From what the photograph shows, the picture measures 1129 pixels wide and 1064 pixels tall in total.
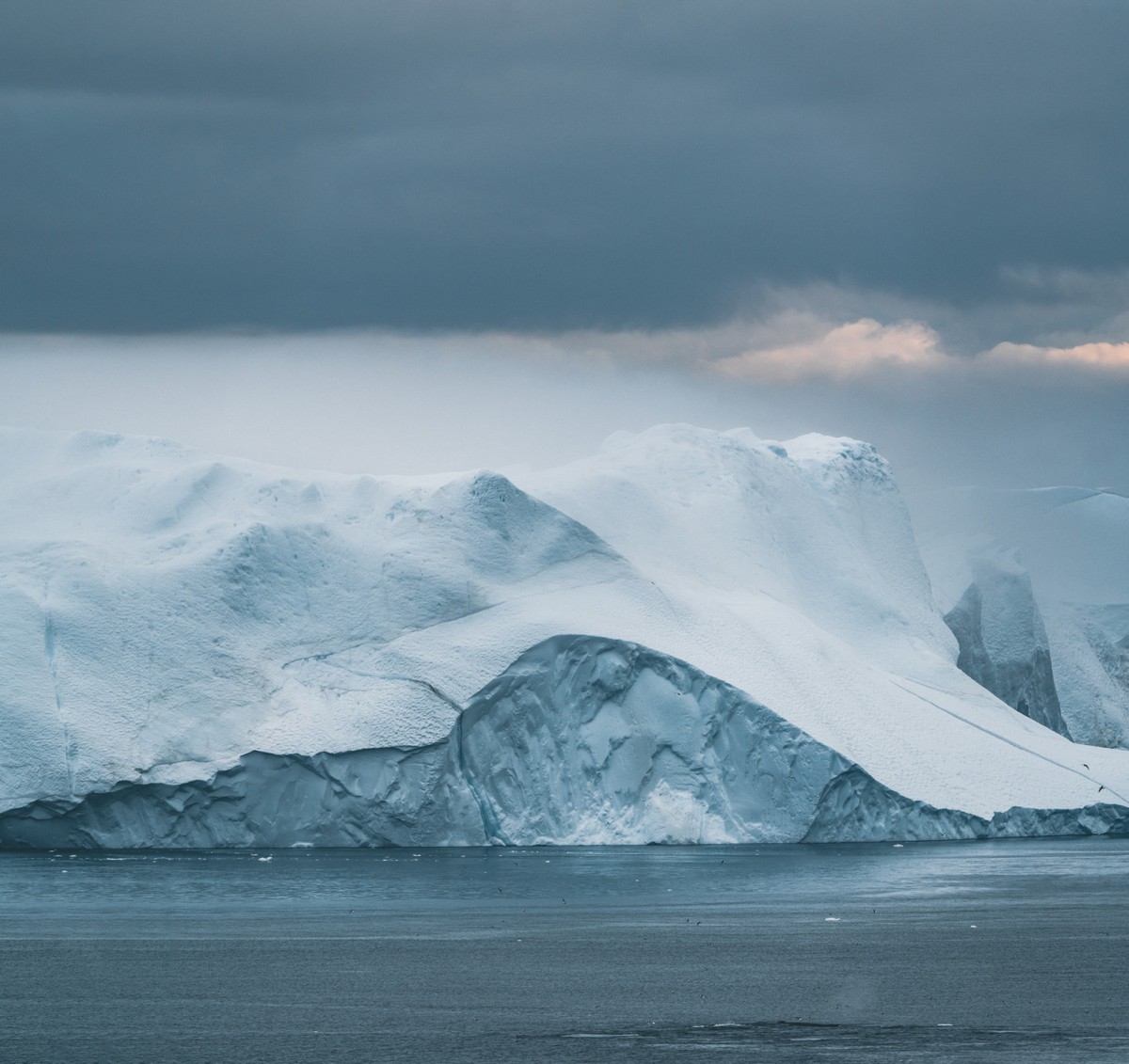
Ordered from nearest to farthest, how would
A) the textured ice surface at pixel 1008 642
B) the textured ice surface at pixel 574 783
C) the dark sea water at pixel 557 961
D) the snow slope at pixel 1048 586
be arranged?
1. the dark sea water at pixel 557 961
2. the textured ice surface at pixel 574 783
3. the textured ice surface at pixel 1008 642
4. the snow slope at pixel 1048 586

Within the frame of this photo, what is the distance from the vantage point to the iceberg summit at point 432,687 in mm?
40375

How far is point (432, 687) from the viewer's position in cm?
4216

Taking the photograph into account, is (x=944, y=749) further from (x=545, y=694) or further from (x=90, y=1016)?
(x=90, y=1016)

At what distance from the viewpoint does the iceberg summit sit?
1590 inches

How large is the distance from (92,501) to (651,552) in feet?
49.1

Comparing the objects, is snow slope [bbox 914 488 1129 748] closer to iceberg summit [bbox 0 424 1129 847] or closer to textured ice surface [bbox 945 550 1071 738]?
textured ice surface [bbox 945 550 1071 738]

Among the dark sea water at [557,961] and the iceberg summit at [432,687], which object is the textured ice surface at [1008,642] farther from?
the dark sea water at [557,961]

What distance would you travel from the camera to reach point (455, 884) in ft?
114

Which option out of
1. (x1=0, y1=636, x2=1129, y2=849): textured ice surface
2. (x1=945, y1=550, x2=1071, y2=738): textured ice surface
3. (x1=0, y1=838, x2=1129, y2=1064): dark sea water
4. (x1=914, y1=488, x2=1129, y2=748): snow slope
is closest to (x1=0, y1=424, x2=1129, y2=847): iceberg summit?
(x1=0, y1=636, x2=1129, y2=849): textured ice surface

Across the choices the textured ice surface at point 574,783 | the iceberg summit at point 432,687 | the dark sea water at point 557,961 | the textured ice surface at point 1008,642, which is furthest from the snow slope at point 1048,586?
the dark sea water at point 557,961

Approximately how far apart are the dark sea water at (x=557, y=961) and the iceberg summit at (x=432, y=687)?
172cm

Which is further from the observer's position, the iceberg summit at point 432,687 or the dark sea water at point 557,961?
the iceberg summit at point 432,687

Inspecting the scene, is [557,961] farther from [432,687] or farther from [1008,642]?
[1008,642]

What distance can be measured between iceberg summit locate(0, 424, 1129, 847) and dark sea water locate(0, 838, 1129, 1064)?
172cm
